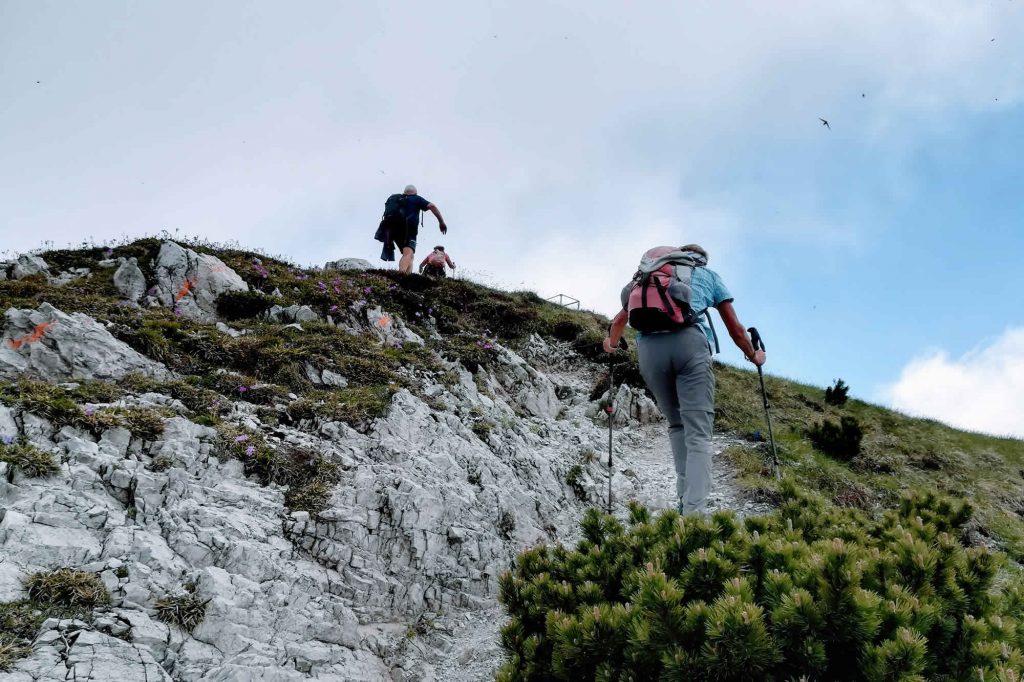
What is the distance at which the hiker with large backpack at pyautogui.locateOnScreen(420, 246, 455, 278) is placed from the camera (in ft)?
66.8

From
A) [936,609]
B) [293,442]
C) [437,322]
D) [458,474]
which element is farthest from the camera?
[437,322]

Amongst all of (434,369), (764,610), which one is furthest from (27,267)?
(764,610)

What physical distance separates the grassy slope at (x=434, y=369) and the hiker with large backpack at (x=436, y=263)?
111 centimetres

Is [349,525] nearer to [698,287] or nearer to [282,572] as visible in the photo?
[282,572]

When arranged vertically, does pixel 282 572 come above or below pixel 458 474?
below

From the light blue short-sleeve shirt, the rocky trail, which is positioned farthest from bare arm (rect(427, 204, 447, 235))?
the light blue short-sleeve shirt

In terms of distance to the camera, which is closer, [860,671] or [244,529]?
[860,671]

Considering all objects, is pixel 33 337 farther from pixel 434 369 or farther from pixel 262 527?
pixel 434 369

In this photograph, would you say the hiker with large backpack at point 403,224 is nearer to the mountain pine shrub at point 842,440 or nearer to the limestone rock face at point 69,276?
the limestone rock face at point 69,276

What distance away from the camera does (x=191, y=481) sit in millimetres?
6016

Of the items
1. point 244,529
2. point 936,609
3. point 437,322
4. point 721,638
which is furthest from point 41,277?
point 936,609

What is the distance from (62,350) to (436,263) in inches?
523

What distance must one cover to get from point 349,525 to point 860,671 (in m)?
5.04

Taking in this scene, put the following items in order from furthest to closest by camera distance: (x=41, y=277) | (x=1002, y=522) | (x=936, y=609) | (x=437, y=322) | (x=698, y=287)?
1. (x=437, y=322)
2. (x=41, y=277)
3. (x=1002, y=522)
4. (x=698, y=287)
5. (x=936, y=609)
